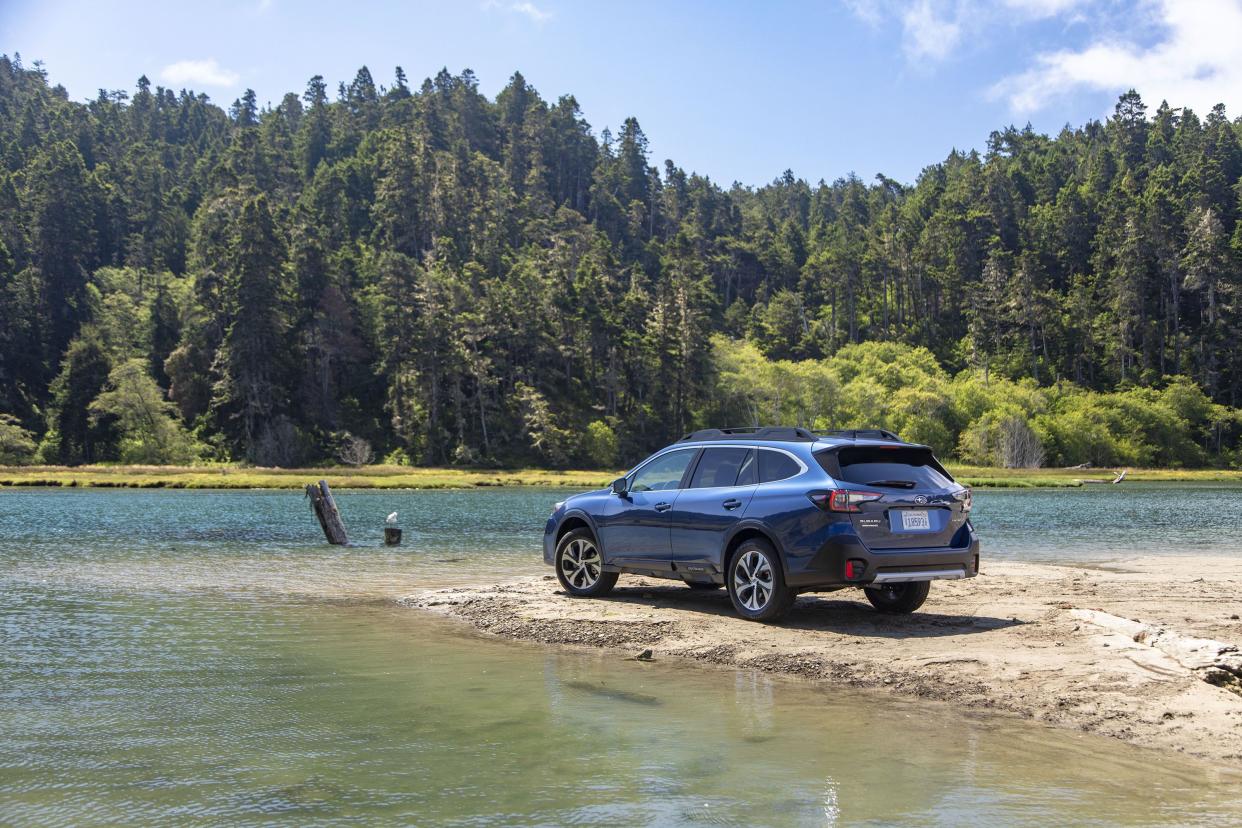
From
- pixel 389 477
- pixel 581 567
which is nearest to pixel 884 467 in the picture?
pixel 581 567

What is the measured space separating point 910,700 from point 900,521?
9.10ft

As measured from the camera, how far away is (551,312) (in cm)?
10869

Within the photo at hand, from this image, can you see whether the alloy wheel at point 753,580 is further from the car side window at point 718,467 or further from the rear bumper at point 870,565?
the car side window at point 718,467

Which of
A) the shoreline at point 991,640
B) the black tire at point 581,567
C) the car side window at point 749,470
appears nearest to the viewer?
the shoreline at point 991,640

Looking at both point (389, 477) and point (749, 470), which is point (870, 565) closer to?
point (749, 470)

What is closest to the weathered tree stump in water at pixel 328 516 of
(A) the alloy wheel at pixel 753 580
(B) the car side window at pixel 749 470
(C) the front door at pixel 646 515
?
(C) the front door at pixel 646 515

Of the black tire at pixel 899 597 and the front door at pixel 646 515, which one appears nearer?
the black tire at pixel 899 597

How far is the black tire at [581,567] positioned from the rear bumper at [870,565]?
3.47 m

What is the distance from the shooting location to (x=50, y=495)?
5488 centimetres

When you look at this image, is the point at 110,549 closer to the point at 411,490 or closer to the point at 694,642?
the point at 694,642

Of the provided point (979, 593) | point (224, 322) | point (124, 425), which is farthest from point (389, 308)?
point (979, 593)

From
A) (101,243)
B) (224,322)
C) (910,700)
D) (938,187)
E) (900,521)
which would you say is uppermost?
(938,187)

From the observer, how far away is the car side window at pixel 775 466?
11.4m

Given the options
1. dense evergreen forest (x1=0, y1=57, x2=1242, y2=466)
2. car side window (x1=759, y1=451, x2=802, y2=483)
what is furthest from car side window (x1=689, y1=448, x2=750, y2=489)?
dense evergreen forest (x1=0, y1=57, x2=1242, y2=466)
